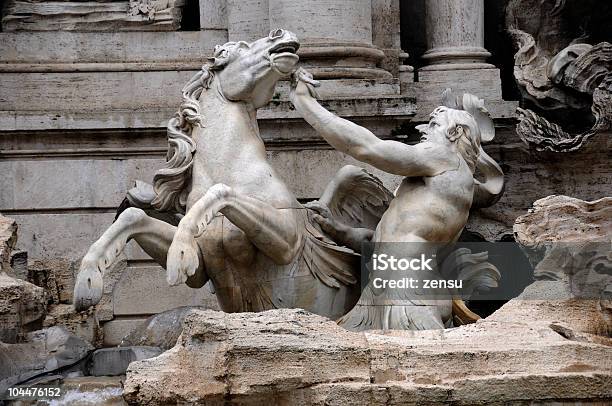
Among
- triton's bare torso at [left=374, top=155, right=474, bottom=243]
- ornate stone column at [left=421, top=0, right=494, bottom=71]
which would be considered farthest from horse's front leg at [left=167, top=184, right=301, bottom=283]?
ornate stone column at [left=421, top=0, right=494, bottom=71]

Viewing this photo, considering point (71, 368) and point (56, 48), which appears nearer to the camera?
point (71, 368)

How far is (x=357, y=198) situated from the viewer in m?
12.8

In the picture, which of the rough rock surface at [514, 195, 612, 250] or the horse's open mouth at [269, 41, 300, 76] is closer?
the rough rock surface at [514, 195, 612, 250]

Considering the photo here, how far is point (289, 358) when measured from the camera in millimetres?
9781

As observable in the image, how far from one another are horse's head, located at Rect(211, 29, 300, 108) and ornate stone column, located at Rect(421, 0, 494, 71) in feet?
11.7

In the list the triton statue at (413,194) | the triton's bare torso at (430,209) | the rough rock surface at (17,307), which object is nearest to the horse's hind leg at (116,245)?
the rough rock surface at (17,307)

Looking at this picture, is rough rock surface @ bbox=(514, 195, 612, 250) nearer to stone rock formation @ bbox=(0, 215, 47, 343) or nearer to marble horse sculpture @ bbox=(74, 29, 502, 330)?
marble horse sculpture @ bbox=(74, 29, 502, 330)

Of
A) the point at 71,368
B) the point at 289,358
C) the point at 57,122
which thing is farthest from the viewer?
the point at 57,122

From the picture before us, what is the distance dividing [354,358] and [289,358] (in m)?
0.36

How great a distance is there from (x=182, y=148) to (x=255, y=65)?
0.71 m

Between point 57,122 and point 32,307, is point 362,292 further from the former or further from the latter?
point 57,122

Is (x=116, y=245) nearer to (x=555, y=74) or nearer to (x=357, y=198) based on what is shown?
(x=357, y=198)

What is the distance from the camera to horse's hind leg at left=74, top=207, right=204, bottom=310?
11461mm

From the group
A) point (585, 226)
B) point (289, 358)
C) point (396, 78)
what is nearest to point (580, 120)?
point (396, 78)
